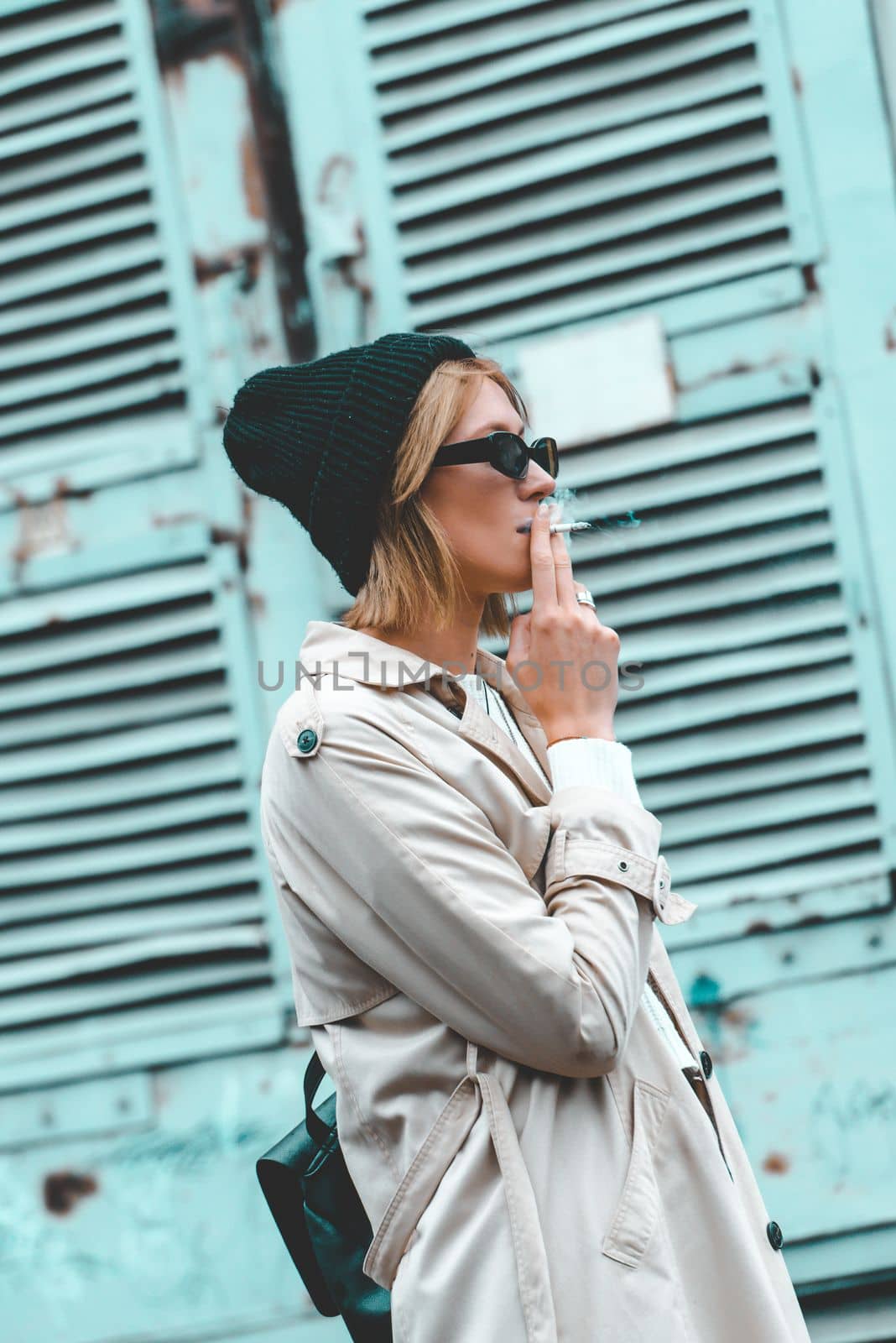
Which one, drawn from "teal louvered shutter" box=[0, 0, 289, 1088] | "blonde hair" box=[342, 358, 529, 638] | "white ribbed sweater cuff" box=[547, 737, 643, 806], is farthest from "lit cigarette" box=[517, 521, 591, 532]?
"teal louvered shutter" box=[0, 0, 289, 1088]

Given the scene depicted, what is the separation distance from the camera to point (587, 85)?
9.69 feet

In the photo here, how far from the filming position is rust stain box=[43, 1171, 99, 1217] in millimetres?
3018

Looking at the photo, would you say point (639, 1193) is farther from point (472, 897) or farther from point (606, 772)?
point (606, 772)

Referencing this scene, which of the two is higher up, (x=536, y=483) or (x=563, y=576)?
(x=536, y=483)

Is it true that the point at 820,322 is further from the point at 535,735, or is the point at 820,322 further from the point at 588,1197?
the point at 588,1197

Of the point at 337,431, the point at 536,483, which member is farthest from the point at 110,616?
the point at 536,483

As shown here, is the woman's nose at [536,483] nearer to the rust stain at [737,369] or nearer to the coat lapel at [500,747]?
the coat lapel at [500,747]

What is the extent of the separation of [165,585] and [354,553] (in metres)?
1.45

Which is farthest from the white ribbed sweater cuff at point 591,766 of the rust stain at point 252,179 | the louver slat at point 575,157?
the rust stain at point 252,179

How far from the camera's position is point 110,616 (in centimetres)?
316

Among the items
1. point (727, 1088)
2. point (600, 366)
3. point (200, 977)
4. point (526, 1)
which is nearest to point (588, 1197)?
point (727, 1088)

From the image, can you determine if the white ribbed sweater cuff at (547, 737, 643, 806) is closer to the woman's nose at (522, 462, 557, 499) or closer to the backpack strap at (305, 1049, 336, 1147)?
the woman's nose at (522, 462, 557, 499)

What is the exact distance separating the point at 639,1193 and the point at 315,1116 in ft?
1.70

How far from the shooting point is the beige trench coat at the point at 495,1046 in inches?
53.2
